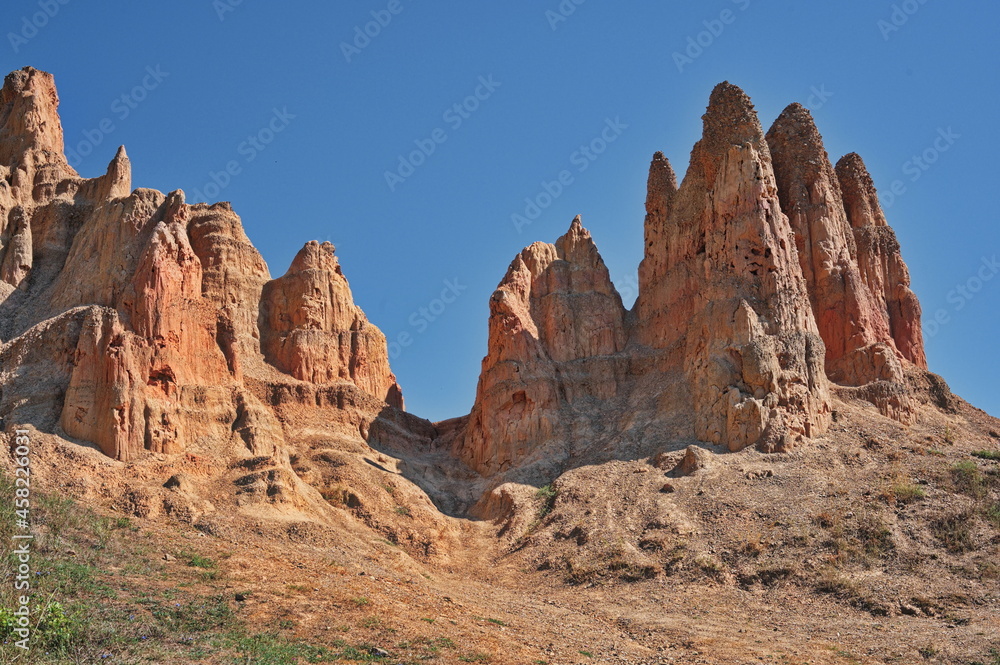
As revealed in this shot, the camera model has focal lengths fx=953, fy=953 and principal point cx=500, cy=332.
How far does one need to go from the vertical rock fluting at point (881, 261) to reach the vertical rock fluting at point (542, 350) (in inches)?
646

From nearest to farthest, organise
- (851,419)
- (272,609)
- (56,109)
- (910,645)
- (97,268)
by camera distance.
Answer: (272,609)
(910,645)
(851,419)
(97,268)
(56,109)

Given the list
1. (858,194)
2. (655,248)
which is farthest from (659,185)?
(858,194)

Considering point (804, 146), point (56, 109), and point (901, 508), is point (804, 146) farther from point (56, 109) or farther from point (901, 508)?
point (56, 109)

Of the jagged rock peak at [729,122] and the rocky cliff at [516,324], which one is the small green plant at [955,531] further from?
the jagged rock peak at [729,122]

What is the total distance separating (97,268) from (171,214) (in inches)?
203

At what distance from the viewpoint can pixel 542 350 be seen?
199 ft

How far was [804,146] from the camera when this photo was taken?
61750 mm

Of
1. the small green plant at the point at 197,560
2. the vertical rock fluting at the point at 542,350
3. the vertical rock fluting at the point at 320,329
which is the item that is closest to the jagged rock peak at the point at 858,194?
the vertical rock fluting at the point at 542,350

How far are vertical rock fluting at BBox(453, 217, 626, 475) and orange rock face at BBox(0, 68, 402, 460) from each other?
9.21 metres

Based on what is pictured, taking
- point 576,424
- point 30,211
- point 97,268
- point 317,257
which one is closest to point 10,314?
point 97,268

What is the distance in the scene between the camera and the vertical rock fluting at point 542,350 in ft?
185

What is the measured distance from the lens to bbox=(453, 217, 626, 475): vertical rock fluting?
56438 mm

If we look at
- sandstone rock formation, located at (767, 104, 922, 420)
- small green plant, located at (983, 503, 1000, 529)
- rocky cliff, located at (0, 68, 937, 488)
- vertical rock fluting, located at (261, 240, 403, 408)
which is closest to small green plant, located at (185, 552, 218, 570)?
rocky cliff, located at (0, 68, 937, 488)

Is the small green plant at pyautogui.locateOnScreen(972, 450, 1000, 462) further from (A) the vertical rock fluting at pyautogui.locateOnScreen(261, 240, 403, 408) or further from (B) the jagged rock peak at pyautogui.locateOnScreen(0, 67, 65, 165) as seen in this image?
(B) the jagged rock peak at pyautogui.locateOnScreen(0, 67, 65, 165)
